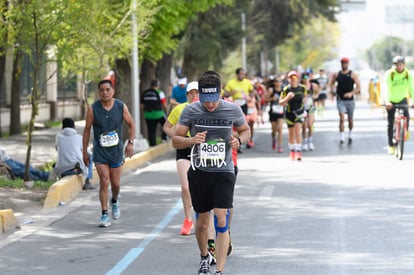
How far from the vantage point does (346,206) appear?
14336 millimetres

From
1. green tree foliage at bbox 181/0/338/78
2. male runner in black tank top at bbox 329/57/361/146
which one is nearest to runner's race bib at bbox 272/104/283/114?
male runner in black tank top at bbox 329/57/361/146

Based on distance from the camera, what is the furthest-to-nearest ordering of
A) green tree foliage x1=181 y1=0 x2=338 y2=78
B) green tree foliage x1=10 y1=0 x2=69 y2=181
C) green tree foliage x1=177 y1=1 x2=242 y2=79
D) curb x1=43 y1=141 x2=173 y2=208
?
green tree foliage x1=181 y1=0 x2=338 y2=78
green tree foliage x1=177 y1=1 x2=242 y2=79
green tree foliage x1=10 y1=0 x2=69 y2=181
curb x1=43 y1=141 x2=173 y2=208

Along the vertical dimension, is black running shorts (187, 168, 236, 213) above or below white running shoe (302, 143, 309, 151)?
above

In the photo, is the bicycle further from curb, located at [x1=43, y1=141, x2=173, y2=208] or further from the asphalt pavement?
curb, located at [x1=43, y1=141, x2=173, y2=208]

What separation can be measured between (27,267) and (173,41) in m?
17.0

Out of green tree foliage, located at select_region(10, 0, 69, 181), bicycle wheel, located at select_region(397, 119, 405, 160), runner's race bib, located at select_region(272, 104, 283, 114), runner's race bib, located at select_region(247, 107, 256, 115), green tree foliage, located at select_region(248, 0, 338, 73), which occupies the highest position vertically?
green tree foliage, located at select_region(248, 0, 338, 73)

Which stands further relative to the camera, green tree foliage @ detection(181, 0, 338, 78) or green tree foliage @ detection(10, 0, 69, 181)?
green tree foliage @ detection(181, 0, 338, 78)

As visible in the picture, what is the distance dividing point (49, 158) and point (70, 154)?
685 cm

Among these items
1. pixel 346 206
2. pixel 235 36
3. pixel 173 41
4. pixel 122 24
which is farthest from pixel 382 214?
pixel 235 36

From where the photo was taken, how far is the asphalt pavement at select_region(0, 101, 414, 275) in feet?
33.5

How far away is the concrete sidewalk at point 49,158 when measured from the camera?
13.2 meters

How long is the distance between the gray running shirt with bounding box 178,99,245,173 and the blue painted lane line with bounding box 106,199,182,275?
1.51 metres

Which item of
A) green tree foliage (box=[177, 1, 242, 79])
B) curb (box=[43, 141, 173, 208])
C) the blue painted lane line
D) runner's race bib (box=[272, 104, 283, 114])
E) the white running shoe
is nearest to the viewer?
the blue painted lane line

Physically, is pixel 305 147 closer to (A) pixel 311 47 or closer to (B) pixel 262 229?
(B) pixel 262 229
